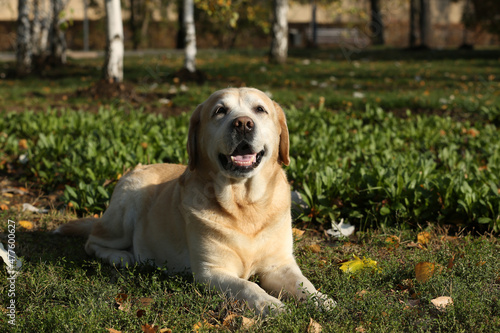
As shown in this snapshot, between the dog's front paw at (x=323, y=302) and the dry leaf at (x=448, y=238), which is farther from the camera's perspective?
the dry leaf at (x=448, y=238)

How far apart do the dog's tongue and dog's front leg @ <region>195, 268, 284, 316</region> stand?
71cm

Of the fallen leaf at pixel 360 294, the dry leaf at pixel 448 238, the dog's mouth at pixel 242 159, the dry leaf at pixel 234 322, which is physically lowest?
the dry leaf at pixel 234 322

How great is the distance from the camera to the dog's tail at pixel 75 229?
4.75 metres

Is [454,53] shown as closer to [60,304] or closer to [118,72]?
[118,72]

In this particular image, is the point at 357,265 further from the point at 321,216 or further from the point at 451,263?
the point at 321,216

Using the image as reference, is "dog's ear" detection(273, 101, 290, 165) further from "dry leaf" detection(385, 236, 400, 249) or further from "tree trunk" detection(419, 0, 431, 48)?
"tree trunk" detection(419, 0, 431, 48)

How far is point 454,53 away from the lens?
74.0ft

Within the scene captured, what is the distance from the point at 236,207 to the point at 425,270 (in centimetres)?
137

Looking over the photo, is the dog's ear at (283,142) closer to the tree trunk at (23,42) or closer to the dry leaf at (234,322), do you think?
the dry leaf at (234,322)

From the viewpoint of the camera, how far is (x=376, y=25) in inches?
1257

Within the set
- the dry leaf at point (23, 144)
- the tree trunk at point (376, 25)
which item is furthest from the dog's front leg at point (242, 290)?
the tree trunk at point (376, 25)

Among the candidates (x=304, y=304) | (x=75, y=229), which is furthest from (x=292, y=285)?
(x=75, y=229)

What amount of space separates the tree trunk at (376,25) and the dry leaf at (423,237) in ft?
88.0

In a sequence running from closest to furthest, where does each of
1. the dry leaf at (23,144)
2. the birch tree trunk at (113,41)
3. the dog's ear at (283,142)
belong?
1. the dog's ear at (283,142)
2. the dry leaf at (23,144)
3. the birch tree trunk at (113,41)
